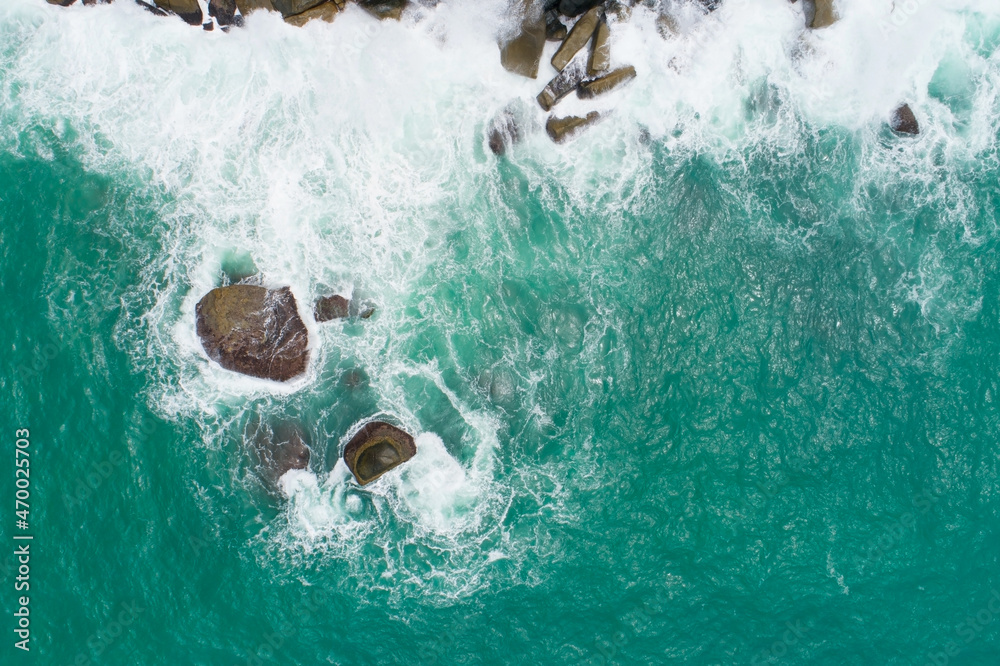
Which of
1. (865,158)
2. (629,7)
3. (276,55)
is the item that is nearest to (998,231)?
(865,158)

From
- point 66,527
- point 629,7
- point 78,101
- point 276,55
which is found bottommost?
point 66,527

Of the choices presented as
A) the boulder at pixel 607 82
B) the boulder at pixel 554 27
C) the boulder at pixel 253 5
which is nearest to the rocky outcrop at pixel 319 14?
the boulder at pixel 253 5

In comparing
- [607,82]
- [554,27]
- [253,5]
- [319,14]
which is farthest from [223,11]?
[607,82]

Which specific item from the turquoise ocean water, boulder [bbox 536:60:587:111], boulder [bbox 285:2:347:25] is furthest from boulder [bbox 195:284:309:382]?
boulder [bbox 536:60:587:111]

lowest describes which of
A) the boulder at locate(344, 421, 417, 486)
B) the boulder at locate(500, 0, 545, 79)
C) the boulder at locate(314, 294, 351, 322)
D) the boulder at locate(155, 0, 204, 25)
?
the boulder at locate(344, 421, 417, 486)

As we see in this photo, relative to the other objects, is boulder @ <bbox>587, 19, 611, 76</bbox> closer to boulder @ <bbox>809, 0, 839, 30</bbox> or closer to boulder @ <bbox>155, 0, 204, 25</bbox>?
boulder @ <bbox>809, 0, 839, 30</bbox>

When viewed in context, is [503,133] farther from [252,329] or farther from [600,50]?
[252,329]

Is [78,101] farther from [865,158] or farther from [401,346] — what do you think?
[865,158]
